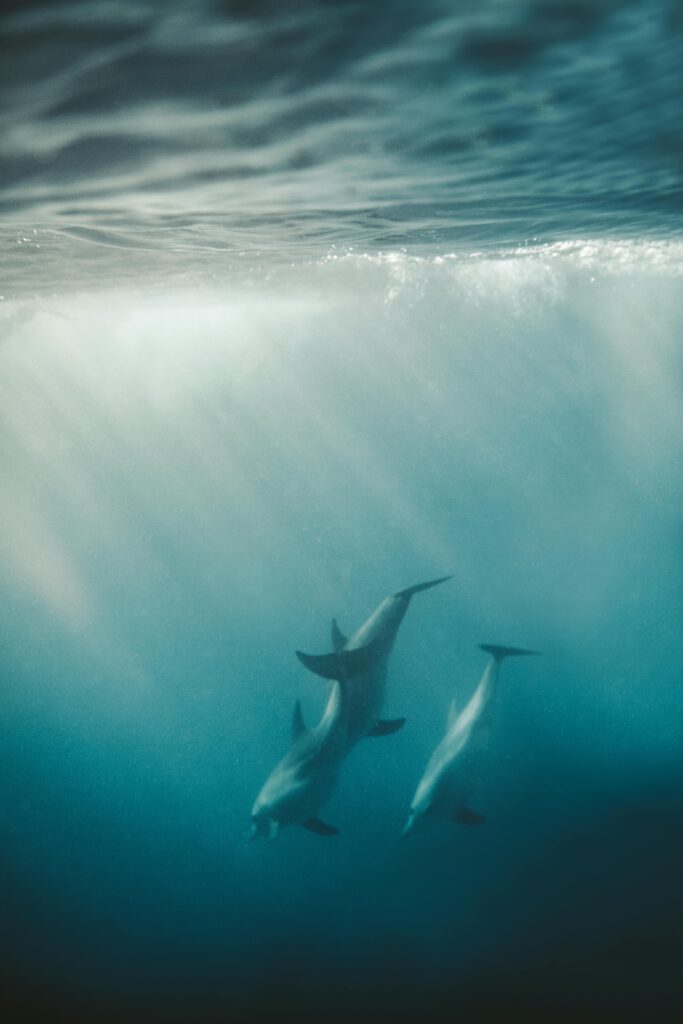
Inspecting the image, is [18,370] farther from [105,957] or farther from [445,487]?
[445,487]

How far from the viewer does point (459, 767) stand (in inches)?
481

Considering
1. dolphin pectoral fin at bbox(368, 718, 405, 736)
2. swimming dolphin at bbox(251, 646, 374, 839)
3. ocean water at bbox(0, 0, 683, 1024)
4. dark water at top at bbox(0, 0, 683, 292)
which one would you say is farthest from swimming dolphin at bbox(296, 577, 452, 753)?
dark water at top at bbox(0, 0, 683, 292)

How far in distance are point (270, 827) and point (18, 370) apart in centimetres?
3810

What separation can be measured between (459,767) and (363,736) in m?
1.99

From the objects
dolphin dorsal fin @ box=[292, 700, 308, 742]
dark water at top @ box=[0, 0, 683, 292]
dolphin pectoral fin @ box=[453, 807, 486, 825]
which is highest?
dark water at top @ box=[0, 0, 683, 292]

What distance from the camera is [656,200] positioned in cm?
1095

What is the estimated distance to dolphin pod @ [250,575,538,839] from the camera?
11.1 m

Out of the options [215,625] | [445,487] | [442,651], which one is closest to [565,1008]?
[442,651]

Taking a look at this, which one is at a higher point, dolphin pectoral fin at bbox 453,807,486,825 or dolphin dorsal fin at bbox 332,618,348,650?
dolphin dorsal fin at bbox 332,618,348,650

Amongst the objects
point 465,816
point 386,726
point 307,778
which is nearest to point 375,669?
point 386,726

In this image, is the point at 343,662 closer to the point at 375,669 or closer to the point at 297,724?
the point at 375,669

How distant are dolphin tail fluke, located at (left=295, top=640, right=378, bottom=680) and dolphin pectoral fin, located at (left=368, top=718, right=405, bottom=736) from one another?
3.13ft

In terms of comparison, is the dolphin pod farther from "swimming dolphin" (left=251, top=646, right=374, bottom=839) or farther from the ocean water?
the ocean water

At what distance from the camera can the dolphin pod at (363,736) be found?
1112cm
